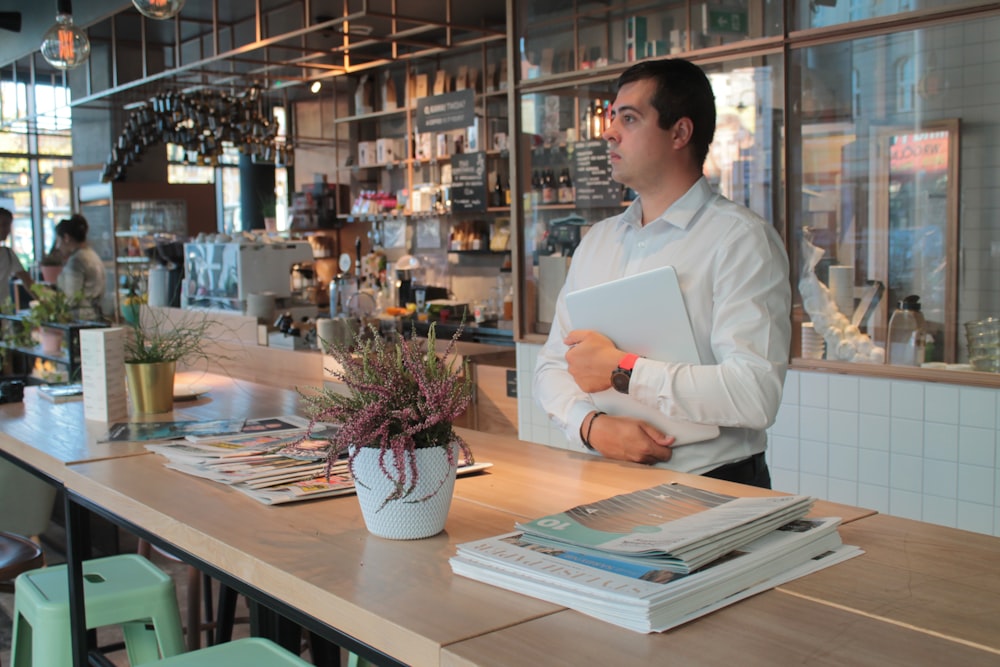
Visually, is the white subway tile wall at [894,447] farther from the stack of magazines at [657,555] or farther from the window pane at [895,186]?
→ the stack of magazines at [657,555]

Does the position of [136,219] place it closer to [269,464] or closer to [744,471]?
[269,464]

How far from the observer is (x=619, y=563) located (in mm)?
1239

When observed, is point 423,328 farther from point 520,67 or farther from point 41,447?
point 41,447

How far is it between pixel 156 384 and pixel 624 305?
1635 millimetres

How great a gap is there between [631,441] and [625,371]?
0.15 m

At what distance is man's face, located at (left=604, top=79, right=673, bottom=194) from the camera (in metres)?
2.21

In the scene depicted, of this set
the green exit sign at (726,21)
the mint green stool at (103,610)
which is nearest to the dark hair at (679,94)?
the mint green stool at (103,610)

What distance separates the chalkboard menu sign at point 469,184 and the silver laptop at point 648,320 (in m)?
5.94

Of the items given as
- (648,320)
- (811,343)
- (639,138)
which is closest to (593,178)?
(811,343)

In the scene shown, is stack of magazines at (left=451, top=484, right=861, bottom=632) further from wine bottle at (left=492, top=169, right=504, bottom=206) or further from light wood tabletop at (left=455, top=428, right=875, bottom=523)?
wine bottle at (left=492, top=169, right=504, bottom=206)

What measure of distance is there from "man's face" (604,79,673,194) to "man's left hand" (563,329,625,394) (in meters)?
0.39

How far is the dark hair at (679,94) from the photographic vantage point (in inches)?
86.8

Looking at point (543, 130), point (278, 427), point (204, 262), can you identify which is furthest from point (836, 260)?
point (204, 262)

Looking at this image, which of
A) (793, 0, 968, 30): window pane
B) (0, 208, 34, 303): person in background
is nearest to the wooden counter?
(793, 0, 968, 30): window pane
